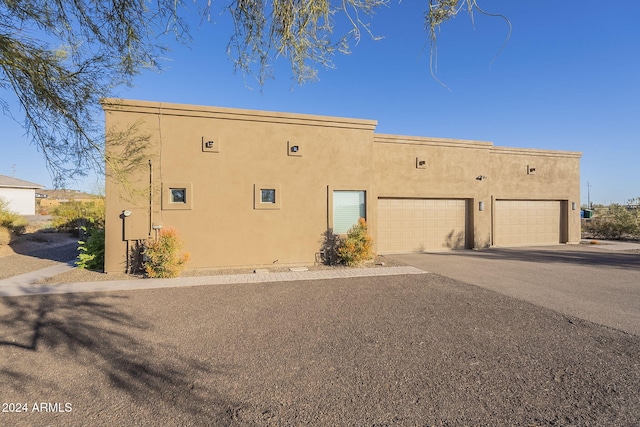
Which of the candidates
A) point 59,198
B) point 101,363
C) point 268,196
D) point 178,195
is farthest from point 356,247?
point 59,198

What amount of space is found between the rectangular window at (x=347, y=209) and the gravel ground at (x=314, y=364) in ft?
16.1

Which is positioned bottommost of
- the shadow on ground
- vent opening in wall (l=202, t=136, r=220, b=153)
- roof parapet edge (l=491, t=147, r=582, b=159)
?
the shadow on ground

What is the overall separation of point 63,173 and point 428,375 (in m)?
6.92

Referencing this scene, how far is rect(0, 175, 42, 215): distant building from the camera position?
33625 mm

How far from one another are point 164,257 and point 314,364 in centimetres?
623

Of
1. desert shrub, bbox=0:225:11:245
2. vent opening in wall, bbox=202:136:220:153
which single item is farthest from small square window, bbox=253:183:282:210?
desert shrub, bbox=0:225:11:245

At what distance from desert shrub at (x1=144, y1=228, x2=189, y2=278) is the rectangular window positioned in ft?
16.5

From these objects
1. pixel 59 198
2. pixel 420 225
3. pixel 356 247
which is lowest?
pixel 356 247

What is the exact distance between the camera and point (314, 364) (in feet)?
12.3

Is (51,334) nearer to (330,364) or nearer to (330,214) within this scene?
(330,364)

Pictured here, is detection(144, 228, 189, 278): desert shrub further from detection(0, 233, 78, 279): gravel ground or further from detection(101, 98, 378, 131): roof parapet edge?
detection(0, 233, 78, 279): gravel ground

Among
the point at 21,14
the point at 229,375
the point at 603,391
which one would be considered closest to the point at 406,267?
the point at 603,391

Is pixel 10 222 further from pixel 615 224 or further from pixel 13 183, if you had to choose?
pixel 615 224

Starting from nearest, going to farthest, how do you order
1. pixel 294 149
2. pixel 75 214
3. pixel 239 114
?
pixel 239 114, pixel 294 149, pixel 75 214
